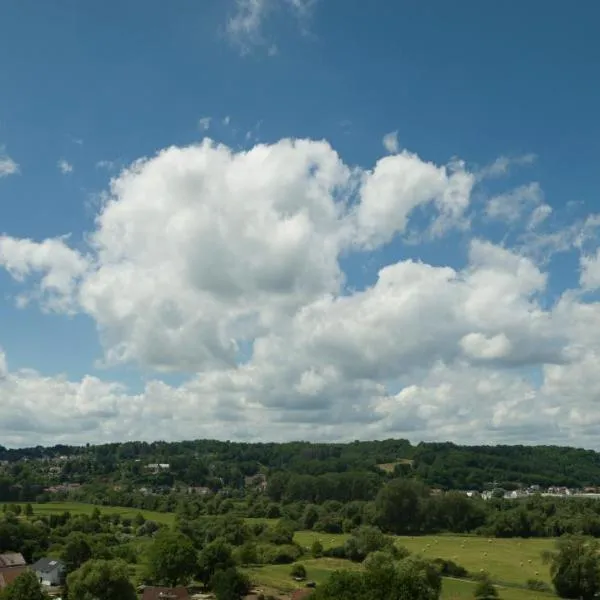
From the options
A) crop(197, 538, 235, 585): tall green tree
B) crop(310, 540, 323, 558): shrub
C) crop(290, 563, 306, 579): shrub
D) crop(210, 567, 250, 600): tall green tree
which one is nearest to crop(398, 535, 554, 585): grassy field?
crop(310, 540, 323, 558): shrub

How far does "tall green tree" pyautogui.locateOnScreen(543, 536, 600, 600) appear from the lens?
79250mm

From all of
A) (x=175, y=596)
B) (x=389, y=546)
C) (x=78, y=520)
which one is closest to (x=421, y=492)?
(x=389, y=546)

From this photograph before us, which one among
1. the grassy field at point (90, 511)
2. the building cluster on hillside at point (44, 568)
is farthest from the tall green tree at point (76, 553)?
the grassy field at point (90, 511)

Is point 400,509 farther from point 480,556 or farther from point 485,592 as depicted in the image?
point 485,592

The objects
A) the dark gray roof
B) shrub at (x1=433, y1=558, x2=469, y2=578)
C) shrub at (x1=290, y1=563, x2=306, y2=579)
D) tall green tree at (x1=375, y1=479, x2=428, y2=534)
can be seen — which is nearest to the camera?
the dark gray roof

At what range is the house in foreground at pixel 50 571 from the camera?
8744 cm

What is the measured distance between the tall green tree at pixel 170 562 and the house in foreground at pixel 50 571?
45.2 ft

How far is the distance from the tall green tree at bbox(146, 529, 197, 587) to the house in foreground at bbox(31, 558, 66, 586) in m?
13.8

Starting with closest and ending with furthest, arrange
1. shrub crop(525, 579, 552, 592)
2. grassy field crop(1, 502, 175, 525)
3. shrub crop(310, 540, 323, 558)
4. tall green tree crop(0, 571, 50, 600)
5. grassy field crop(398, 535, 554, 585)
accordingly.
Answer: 1. tall green tree crop(0, 571, 50, 600)
2. shrub crop(525, 579, 552, 592)
3. grassy field crop(398, 535, 554, 585)
4. shrub crop(310, 540, 323, 558)
5. grassy field crop(1, 502, 175, 525)

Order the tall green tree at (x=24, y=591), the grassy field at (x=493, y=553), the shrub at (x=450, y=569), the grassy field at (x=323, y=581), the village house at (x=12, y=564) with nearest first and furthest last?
the tall green tree at (x=24, y=591), the grassy field at (x=323, y=581), the village house at (x=12, y=564), the shrub at (x=450, y=569), the grassy field at (x=493, y=553)

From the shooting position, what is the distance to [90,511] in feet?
506

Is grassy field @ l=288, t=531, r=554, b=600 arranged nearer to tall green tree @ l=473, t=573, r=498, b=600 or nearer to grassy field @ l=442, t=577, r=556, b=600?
grassy field @ l=442, t=577, r=556, b=600

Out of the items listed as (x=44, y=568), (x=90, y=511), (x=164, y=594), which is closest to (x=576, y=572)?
(x=164, y=594)

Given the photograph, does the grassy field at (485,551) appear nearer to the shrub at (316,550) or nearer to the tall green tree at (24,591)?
the shrub at (316,550)
